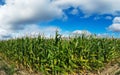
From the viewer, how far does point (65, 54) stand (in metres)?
19.2

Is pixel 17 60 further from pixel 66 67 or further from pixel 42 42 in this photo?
pixel 66 67

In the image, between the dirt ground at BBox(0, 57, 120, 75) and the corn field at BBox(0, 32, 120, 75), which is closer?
the dirt ground at BBox(0, 57, 120, 75)

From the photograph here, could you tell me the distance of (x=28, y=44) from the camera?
21.7 meters

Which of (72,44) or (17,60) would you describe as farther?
(17,60)

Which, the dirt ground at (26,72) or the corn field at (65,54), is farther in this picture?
the corn field at (65,54)

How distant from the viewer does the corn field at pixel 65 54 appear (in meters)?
19.1

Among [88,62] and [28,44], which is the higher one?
[28,44]

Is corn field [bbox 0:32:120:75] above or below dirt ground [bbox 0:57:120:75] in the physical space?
above

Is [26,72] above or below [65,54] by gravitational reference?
below

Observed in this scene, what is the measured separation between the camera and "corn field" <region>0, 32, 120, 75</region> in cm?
1912

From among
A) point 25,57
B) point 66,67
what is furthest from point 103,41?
point 25,57

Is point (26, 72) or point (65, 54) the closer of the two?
point (65, 54)

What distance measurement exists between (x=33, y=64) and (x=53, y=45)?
1866mm

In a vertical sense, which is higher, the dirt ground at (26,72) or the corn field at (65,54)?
the corn field at (65,54)
